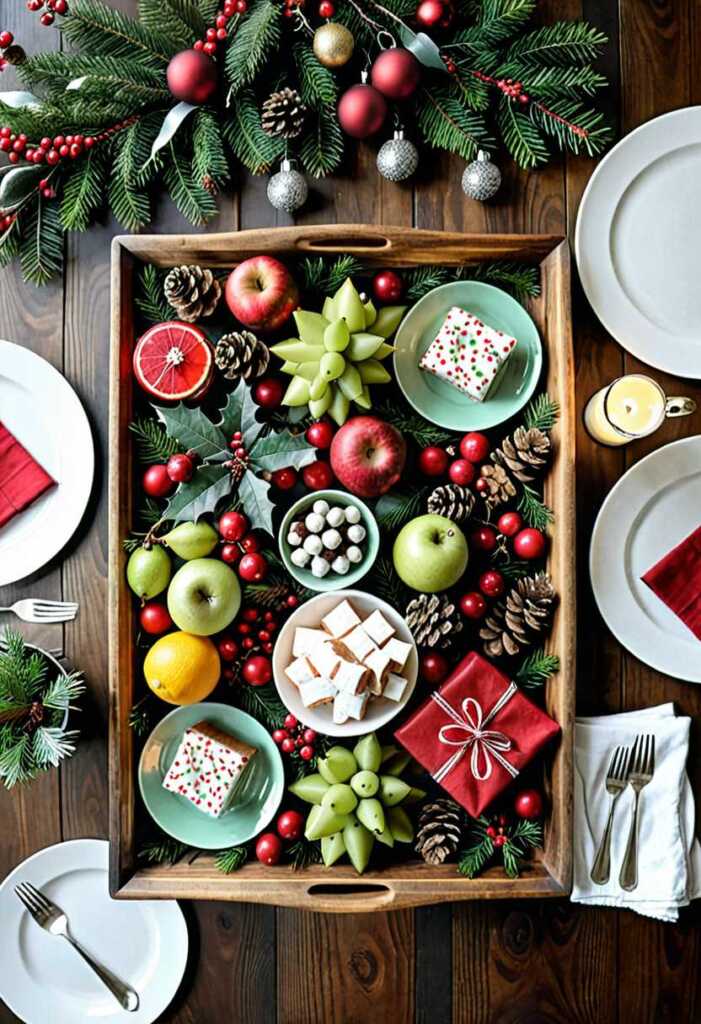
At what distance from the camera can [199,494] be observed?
45.5 inches

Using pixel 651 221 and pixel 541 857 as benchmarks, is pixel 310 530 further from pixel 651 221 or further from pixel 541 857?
pixel 651 221

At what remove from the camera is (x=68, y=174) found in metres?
1.27

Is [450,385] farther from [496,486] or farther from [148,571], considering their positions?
[148,571]

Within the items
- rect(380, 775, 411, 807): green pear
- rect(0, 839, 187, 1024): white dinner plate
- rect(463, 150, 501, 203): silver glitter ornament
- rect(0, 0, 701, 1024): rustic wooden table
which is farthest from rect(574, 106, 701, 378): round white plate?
rect(0, 839, 187, 1024): white dinner plate

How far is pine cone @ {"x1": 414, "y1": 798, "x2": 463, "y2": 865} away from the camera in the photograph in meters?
1.18

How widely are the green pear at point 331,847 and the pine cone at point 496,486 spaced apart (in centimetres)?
51

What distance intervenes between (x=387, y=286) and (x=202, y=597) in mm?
504

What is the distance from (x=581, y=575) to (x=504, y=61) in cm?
76

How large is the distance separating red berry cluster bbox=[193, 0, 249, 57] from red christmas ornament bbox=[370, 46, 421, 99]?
21 cm

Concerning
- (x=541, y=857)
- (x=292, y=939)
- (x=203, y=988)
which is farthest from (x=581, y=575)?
(x=203, y=988)

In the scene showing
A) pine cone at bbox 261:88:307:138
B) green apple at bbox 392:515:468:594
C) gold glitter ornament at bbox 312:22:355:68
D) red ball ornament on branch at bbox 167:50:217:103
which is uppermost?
gold glitter ornament at bbox 312:22:355:68

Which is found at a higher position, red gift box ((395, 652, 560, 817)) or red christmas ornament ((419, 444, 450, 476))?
red christmas ornament ((419, 444, 450, 476))

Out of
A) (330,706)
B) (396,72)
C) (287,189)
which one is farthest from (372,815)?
(396,72)

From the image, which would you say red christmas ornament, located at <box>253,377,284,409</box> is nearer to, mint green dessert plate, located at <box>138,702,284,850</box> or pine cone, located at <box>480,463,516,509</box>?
pine cone, located at <box>480,463,516,509</box>
